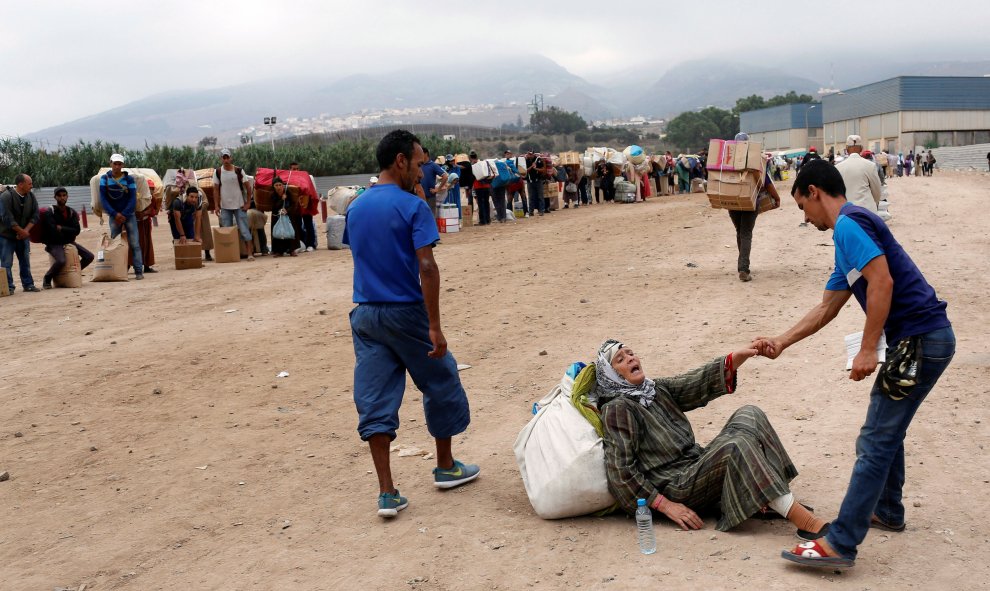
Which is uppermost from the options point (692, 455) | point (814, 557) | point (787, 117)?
point (787, 117)

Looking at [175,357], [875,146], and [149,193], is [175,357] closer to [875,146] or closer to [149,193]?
[149,193]

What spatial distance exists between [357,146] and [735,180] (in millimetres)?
40349

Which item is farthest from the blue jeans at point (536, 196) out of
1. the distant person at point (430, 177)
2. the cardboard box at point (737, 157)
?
the cardboard box at point (737, 157)

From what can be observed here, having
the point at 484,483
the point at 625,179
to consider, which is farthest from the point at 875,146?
the point at 484,483

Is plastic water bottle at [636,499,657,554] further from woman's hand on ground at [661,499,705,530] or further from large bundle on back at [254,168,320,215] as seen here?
large bundle on back at [254,168,320,215]

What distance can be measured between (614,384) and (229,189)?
40.6ft

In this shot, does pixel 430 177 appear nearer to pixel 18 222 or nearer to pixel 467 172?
pixel 467 172

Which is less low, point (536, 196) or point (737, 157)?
point (737, 157)

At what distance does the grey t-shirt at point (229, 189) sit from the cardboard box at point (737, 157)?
8.71 metres

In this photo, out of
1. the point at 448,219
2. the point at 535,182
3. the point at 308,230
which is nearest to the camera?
the point at 308,230

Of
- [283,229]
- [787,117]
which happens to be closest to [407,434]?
[283,229]

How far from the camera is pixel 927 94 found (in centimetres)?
8356

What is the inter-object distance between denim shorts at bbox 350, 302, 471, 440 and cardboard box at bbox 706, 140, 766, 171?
6.42m

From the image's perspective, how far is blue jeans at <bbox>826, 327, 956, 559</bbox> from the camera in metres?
3.50
